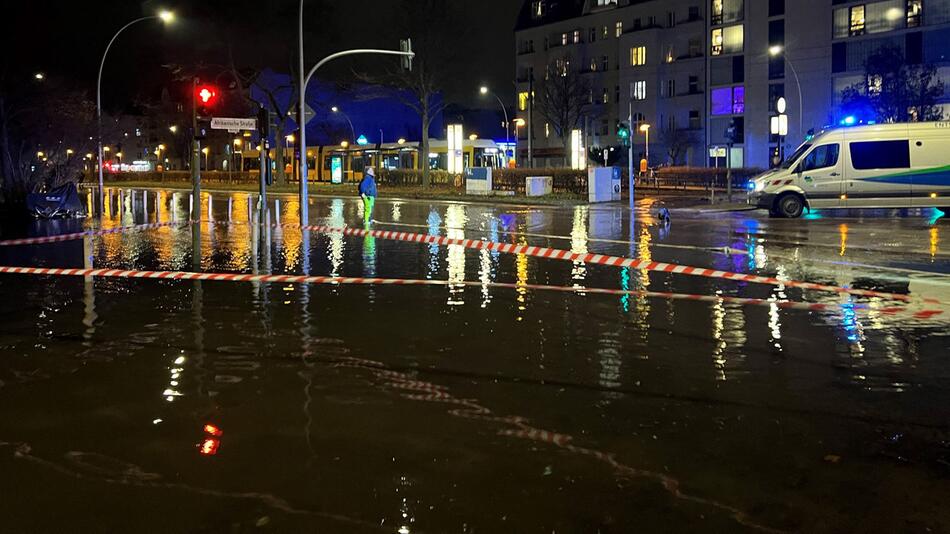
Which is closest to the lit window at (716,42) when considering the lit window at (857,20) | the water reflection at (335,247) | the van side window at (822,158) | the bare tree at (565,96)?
the lit window at (857,20)

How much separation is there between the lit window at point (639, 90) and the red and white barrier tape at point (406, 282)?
6524 centimetres

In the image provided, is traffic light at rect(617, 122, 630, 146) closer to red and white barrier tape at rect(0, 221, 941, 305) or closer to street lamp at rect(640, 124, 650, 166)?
red and white barrier tape at rect(0, 221, 941, 305)

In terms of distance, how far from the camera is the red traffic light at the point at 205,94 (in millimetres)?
16500

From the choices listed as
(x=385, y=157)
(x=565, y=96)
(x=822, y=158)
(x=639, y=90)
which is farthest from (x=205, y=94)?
(x=639, y=90)

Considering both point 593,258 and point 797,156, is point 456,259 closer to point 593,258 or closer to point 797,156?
point 593,258

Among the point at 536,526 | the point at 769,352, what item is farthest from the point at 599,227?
the point at 536,526

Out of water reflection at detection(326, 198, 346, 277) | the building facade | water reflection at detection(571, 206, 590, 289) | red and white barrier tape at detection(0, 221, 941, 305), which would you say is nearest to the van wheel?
water reflection at detection(571, 206, 590, 289)

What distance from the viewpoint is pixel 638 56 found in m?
75.0

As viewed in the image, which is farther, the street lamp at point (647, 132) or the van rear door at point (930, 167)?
the street lamp at point (647, 132)

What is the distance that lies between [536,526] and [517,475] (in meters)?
0.71

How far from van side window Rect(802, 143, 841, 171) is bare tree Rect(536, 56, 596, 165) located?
4732 cm

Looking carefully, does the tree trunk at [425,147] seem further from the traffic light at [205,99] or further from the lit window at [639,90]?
the traffic light at [205,99]

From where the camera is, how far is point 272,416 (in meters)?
6.14

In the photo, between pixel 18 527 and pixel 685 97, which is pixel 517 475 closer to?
pixel 18 527
